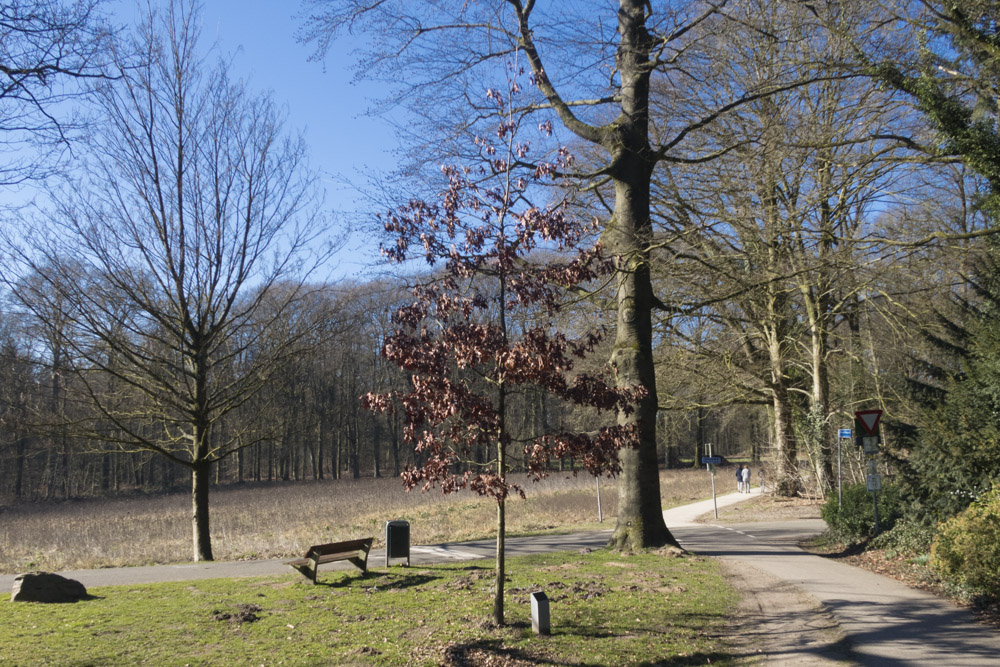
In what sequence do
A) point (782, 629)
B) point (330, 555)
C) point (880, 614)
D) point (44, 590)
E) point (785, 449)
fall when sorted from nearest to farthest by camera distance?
point (782, 629)
point (880, 614)
point (44, 590)
point (330, 555)
point (785, 449)

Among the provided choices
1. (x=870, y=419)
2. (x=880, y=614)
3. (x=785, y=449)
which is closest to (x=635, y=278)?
(x=870, y=419)

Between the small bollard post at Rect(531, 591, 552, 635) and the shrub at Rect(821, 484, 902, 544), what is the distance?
8743 mm

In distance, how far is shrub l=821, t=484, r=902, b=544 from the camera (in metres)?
12.8

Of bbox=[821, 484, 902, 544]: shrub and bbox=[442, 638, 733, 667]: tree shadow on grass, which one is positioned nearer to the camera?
bbox=[442, 638, 733, 667]: tree shadow on grass

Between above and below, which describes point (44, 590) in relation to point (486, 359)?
below

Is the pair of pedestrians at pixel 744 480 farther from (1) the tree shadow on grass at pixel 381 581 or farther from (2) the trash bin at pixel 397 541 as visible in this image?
(1) the tree shadow on grass at pixel 381 581

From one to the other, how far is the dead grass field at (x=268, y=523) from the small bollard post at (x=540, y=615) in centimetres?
934

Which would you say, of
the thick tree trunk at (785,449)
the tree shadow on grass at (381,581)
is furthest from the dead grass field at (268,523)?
the tree shadow on grass at (381,581)

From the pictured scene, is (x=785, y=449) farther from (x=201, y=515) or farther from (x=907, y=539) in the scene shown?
(x=201, y=515)

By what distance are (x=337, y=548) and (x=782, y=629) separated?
6.04 m

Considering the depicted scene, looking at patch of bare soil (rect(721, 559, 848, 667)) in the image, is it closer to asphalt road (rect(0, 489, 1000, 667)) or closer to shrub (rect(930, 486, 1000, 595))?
asphalt road (rect(0, 489, 1000, 667))

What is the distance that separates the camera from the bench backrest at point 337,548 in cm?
980

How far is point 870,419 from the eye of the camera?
43.6ft

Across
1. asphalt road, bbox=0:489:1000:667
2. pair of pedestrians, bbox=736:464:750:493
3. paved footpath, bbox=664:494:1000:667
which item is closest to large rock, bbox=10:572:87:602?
asphalt road, bbox=0:489:1000:667
